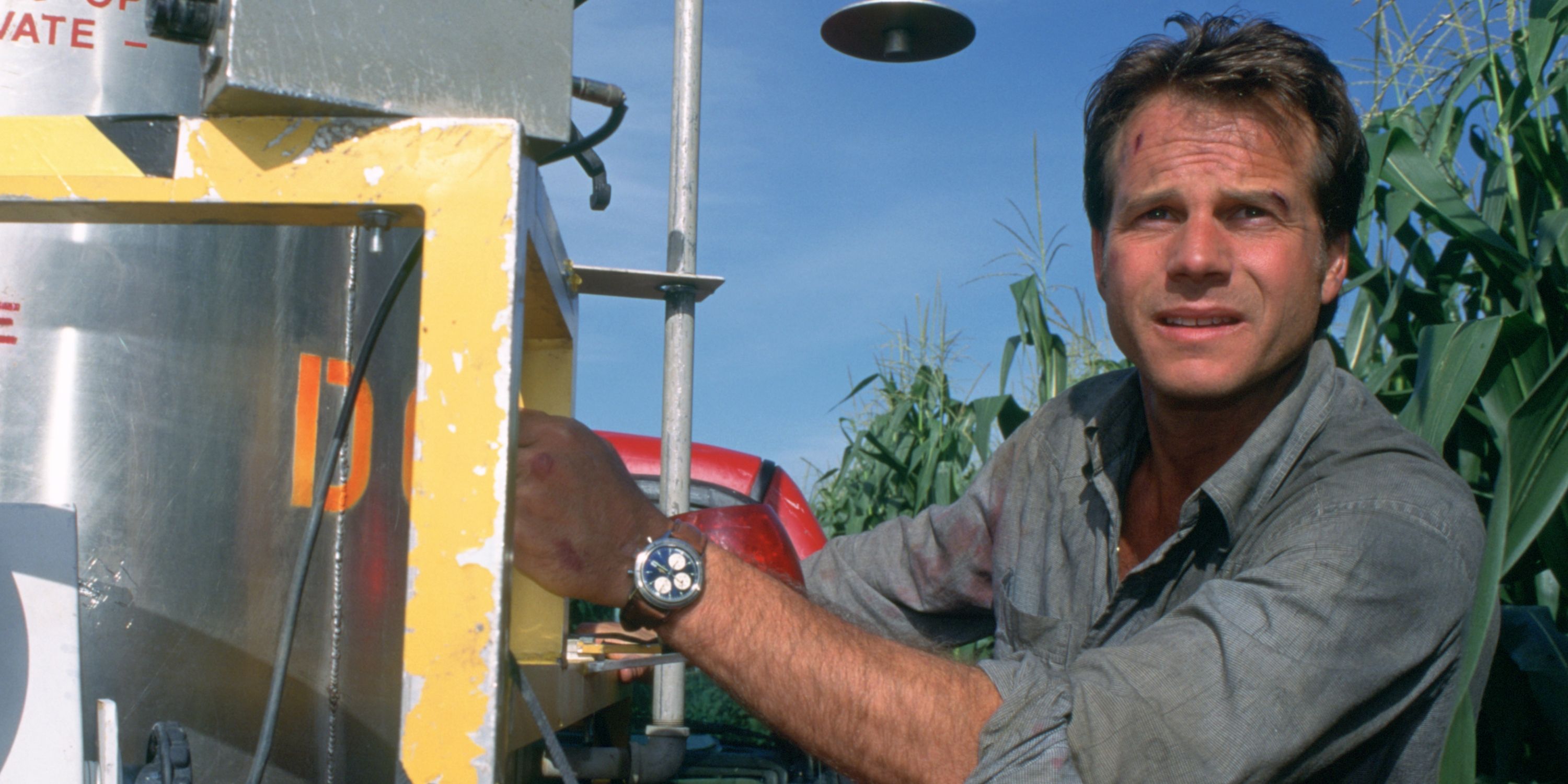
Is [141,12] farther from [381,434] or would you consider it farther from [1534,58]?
[1534,58]

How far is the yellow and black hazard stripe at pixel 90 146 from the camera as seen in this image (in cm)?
87

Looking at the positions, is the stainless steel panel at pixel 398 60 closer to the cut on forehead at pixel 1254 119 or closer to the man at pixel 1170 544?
the man at pixel 1170 544

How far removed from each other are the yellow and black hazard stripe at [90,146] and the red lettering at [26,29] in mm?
458

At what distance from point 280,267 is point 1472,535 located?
1.40 m

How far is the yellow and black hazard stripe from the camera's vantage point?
2.86ft

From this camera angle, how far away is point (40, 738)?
38.1 inches

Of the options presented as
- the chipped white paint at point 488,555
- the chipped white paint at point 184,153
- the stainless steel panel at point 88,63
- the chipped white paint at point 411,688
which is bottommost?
the chipped white paint at point 411,688

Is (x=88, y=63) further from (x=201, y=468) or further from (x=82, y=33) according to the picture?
(x=201, y=468)

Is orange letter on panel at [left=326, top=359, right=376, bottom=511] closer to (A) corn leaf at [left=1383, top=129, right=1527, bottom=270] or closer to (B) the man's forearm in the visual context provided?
(B) the man's forearm

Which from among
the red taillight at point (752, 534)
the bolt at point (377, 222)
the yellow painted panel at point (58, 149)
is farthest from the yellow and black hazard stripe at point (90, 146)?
the red taillight at point (752, 534)

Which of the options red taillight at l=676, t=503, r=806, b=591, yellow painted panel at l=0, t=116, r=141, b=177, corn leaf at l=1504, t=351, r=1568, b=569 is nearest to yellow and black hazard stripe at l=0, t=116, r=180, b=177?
yellow painted panel at l=0, t=116, r=141, b=177

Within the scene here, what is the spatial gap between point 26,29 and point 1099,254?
5.48 ft

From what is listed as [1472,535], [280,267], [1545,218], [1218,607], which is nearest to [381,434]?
[280,267]

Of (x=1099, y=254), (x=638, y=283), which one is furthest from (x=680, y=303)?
(x=1099, y=254)
